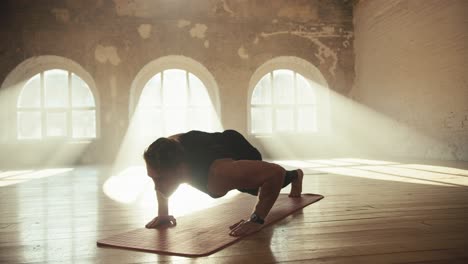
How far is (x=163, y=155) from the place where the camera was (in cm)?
190

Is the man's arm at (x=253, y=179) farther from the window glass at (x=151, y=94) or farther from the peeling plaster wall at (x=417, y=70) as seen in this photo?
the window glass at (x=151, y=94)

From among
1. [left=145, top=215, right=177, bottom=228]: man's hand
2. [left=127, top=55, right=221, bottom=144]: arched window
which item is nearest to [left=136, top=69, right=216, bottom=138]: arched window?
[left=127, top=55, right=221, bottom=144]: arched window

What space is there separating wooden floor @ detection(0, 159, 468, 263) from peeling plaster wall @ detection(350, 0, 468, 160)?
10.6 ft

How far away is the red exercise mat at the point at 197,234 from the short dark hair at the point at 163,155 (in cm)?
38

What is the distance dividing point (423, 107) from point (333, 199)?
16.8ft

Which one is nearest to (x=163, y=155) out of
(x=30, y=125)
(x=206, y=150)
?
(x=206, y=150)

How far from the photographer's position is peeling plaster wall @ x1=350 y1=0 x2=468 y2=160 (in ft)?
20.6

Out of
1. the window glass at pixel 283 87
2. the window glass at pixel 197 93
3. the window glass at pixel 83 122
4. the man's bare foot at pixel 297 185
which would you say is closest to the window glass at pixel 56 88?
the window glass at pixel 83 122

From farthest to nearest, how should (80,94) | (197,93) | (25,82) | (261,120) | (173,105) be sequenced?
(261,120), (197,93), (173,105), (80,94), (25,82)

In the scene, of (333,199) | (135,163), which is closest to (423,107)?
(333,199)

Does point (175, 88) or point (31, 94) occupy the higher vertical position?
point (175, 88)

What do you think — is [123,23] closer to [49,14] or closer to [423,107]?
[49,14]

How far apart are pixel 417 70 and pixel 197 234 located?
22.1 ft

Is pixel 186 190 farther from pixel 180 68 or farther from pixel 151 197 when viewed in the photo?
pixel 180 68
